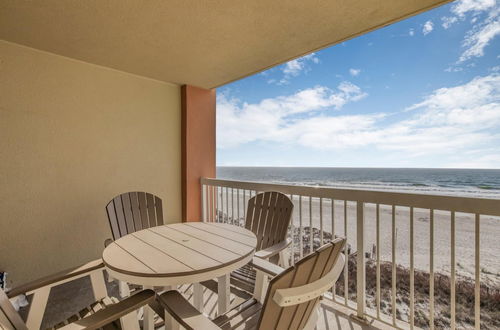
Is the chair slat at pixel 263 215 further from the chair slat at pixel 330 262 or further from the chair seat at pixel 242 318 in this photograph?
the chair slat at pixel 330 262

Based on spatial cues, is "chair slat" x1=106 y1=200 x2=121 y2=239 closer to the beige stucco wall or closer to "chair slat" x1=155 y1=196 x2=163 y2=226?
"chair slat" x1=155 y1=196 x2=163 y2=226

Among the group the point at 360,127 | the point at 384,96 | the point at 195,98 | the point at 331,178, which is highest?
the point at 384,96

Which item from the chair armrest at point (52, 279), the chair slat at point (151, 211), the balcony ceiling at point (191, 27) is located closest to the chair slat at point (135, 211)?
the chair slat at point (151, 211)

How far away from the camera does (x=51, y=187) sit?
8.43 ft

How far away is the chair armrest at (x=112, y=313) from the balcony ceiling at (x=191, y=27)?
206cm

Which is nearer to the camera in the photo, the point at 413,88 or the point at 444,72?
the point at 444,72

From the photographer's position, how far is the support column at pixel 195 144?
3.70 meters

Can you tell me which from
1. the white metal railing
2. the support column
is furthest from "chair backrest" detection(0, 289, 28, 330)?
the support column

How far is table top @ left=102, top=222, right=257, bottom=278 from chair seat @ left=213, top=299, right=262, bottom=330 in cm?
29

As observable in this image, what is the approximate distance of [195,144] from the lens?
12.4 ft

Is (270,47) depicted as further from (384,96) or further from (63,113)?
(384,96)

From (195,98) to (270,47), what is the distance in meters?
1.73

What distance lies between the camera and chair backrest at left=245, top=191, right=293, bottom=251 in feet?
6.96

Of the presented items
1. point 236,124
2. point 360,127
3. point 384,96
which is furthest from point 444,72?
point 236,124
